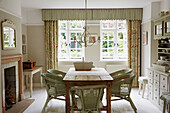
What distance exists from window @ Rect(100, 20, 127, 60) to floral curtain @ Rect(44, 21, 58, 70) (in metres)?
1.64

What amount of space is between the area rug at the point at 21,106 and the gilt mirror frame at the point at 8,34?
1.39 metres

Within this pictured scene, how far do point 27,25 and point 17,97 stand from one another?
2.84 meters

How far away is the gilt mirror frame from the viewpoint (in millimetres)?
4327

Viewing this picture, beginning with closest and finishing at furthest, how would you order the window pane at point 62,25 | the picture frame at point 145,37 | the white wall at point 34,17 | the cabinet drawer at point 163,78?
1. the cabinet drawer at point 163,78
2. the picture frame at point 145,37
3. the white wall at point 34,17
4. the window pane at point 62,25

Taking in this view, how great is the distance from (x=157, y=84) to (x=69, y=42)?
11.9ft

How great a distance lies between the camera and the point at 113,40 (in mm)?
7422

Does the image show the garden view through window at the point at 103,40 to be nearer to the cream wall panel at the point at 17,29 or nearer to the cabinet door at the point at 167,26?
the cream wall panel at the point at 17,29

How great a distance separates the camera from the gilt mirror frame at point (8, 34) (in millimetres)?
4327

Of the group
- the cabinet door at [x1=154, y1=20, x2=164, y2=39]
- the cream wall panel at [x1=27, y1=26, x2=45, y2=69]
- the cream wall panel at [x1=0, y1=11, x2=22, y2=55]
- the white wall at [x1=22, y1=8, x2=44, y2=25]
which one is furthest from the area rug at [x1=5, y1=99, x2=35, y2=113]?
the cabinet door at [x1=154, y1=20, x2=164, y2=39]

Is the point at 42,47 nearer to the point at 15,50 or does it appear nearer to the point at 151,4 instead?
the point at 15,50

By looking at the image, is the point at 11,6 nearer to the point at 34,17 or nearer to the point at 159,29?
the point at 34,17

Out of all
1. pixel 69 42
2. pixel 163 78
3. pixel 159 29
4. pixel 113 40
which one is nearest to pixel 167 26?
pixel 159 29

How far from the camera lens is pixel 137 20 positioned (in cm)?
693

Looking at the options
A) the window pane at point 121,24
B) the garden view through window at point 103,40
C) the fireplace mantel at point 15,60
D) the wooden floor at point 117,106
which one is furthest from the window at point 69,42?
the fireplace mantel at point 15,60
